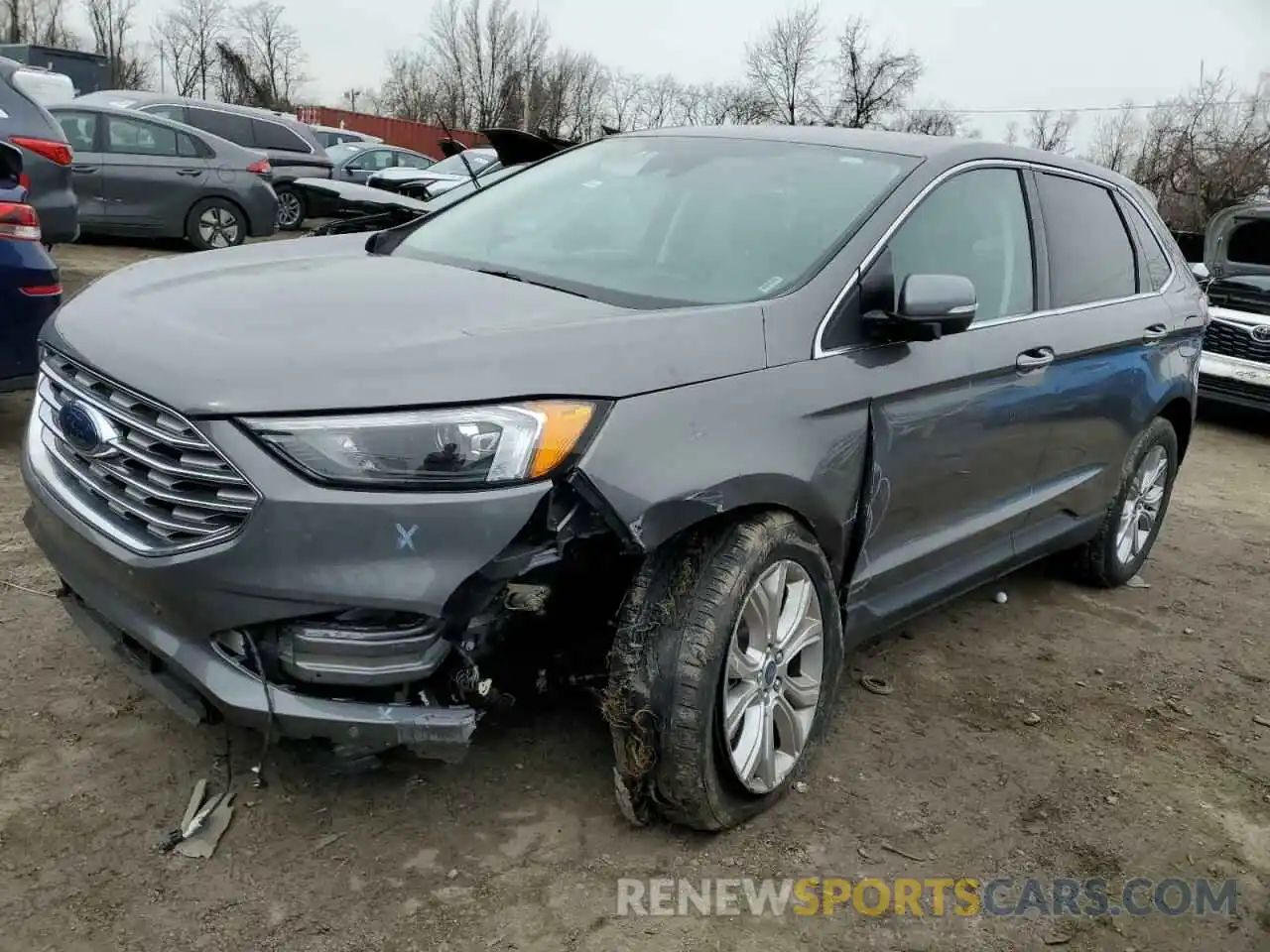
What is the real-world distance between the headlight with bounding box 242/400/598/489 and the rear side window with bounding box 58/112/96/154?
1068 cm

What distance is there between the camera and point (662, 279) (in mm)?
2807

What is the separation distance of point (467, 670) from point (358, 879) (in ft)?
1.84

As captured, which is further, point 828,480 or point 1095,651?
point 1095,651

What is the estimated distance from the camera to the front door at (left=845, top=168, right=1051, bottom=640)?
9.38ft

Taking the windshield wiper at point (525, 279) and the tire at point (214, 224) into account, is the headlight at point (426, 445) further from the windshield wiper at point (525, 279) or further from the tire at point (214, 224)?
the tire at point (214, 224)

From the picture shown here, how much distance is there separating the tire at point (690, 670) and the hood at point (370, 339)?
0.40 m

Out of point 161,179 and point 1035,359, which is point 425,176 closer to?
point 161,179

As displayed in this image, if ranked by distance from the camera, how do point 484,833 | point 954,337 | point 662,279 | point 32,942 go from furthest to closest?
point 954,337
point 662,279
point 484,833
point 32,942

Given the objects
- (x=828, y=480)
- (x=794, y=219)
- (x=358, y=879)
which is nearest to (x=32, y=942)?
(x=358, y=879)

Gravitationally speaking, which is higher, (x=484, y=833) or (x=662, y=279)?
(x=662, y=279)

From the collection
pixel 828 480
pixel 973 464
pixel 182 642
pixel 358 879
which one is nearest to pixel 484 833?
pixel 358 879

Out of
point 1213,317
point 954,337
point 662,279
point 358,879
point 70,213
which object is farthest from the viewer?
point 1213,317

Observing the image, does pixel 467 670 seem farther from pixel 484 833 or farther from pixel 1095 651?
pixel 1095 651

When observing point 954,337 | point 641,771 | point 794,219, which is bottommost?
point 641,771
